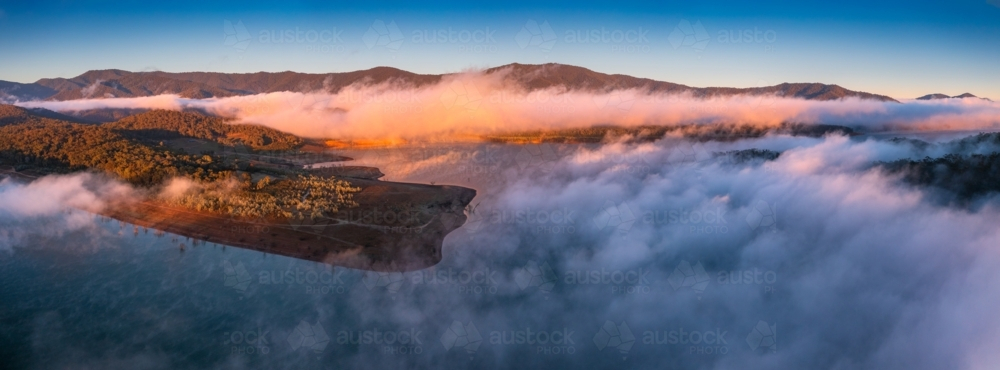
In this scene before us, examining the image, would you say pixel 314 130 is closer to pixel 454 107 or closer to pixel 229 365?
pixel 454 107

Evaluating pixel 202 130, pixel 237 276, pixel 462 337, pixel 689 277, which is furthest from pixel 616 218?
pixel 202 130

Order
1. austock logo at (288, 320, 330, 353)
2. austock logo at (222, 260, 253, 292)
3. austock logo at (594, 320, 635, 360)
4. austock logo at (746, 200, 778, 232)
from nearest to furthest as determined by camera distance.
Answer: austock logo at (288, 320, 330, 353)
austock logo at (594, 320, 635, 360)
austock logo at (222, 260, 253, 292)
austock logo at (746, 200, 778, 232)

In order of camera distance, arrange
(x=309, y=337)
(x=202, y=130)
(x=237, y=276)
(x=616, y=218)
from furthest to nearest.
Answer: (x=202, y=130), (x=616, y=218), (x=237, y=276), (x=309, y=337)

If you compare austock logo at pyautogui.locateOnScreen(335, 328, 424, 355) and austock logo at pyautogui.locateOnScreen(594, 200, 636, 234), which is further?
austock logo at pyautogui.locateOnScreen(594, 200, 636, 234)

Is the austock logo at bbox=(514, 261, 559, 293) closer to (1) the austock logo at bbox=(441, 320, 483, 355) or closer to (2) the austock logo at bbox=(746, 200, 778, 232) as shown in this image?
(1) the austock logo at bbox=(441, 320, 483, 355)

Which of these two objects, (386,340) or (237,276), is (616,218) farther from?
(237,276)

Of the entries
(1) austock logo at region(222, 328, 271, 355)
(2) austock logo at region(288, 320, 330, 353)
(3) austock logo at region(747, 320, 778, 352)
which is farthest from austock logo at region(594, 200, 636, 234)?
(1) austock logo at region(222, 328, 271, 355)

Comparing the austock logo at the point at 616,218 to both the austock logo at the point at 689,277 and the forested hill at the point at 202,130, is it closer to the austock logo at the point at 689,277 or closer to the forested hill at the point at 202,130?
the austock logo at the point at 689,277

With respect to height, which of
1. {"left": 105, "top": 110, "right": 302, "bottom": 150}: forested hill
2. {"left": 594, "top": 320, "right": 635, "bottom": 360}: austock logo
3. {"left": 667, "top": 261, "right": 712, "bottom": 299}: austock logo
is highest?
{"left": 105, "top": 110, "right": 302, "bottom": 150}: forested hill

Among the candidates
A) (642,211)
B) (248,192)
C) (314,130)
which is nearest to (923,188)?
(642,211)

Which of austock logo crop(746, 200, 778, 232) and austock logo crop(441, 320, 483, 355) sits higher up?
austock logo crop(746, 200, 778, 232)

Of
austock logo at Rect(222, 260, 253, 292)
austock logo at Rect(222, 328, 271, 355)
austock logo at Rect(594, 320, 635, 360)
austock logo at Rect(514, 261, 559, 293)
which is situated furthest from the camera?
austock logo at Rect(514, 261, 559, 293)
